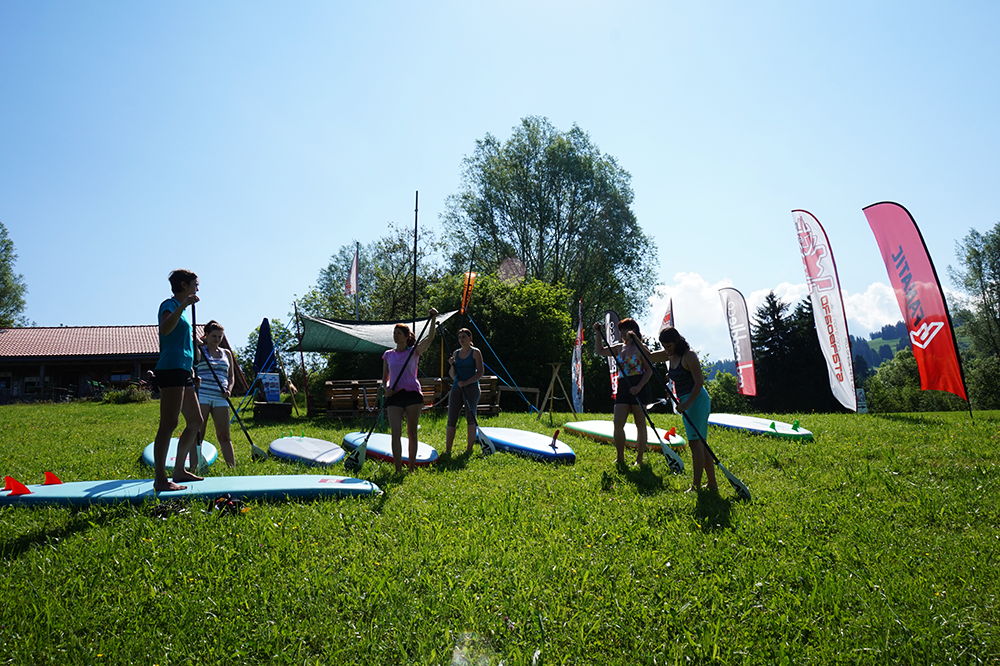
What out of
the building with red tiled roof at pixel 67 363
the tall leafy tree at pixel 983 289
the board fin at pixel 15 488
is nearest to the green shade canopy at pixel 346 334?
the board fin at pixel 15 488

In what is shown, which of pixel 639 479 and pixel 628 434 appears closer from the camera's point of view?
pixel 639 479

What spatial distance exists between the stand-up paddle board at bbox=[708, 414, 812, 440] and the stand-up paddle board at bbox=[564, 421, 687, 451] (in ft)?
2.98

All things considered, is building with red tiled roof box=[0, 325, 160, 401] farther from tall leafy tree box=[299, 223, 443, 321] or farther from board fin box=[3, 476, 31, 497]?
board fin box=[3, 476, 31, 497]

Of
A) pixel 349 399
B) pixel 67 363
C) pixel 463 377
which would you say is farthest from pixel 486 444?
pixel 67 363

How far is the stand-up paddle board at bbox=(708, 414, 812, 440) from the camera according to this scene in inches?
313

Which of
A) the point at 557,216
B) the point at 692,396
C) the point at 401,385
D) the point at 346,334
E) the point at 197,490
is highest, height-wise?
the point at 557,216

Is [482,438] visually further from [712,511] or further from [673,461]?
[712,511]

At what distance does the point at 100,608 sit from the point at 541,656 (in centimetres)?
218

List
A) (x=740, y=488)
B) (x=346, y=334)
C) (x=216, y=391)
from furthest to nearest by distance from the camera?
(x=346, y=334)
(x=216, y=391)
(x=740, y=488)

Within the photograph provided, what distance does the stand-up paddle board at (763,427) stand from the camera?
7.95 meters

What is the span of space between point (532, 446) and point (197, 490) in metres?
3.92

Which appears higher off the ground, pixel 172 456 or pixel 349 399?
pixel 349 399

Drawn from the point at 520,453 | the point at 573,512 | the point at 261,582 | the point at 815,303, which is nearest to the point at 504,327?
the point at 815,303

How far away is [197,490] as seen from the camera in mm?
4215
